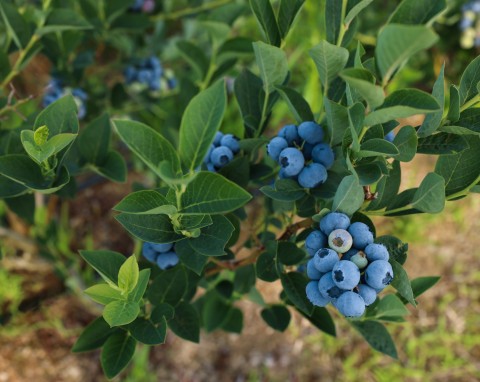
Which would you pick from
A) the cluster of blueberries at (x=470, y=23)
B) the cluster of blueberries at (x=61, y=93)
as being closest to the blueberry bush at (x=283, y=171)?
the cluster of blueberries at (x=61, y=93)

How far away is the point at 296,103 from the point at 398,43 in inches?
10.0

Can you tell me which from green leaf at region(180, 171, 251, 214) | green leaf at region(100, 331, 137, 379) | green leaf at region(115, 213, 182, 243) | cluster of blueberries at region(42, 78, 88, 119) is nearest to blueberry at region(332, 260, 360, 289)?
green leaf at region(180, 171, 251, 214)

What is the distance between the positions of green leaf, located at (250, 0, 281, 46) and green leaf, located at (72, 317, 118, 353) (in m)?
0.49

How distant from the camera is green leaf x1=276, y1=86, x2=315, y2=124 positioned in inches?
28.7

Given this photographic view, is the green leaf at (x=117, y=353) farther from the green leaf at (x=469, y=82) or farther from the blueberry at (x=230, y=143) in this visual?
the green leaf at (x=469, y=82)

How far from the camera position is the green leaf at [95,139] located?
968 mm

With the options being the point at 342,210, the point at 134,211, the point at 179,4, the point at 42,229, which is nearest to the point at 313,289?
the point at 342,210

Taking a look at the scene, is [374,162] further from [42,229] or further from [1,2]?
[42,229]

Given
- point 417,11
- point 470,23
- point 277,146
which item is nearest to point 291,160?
point 277,146

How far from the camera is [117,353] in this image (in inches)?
30.9

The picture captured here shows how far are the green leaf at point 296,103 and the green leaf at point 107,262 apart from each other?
31 cm

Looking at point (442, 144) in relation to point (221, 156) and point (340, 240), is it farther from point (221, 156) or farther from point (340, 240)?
point (221, 156)

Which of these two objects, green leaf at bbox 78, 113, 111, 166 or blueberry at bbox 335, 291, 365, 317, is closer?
blueberry at bbox 335, 291, 365, 317

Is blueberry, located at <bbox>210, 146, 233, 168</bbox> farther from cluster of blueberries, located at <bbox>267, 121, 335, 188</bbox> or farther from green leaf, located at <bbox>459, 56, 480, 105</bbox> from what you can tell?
green leaf, located at <bbox>459, 56, 480, 105</bbox>
